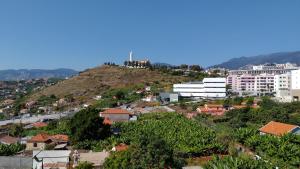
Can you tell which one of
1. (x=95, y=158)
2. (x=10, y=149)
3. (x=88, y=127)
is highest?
(x=88, y=127)

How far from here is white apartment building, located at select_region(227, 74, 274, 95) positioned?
124 m

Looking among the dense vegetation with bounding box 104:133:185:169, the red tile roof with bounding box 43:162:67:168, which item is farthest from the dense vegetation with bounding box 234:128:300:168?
the red tile roof with bounding box 43:162:67:168

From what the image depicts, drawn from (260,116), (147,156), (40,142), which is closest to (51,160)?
(40,142)

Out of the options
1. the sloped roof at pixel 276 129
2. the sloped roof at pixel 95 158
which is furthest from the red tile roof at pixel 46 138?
the sloped roof at pixel 276 129

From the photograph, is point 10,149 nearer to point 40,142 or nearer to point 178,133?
point 40,142

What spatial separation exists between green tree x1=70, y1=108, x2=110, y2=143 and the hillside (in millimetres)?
62598

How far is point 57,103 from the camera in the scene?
356ft

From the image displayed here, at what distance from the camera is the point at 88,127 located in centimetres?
4741

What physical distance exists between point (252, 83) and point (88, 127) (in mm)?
89548

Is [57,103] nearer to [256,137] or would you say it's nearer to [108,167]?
[256,137]

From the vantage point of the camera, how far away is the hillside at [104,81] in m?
122

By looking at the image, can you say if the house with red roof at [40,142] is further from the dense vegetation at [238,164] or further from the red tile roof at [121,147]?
the dense vegetation at [238,164]

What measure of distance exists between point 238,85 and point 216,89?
1283 inches

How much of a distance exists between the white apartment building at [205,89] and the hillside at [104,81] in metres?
15.8
